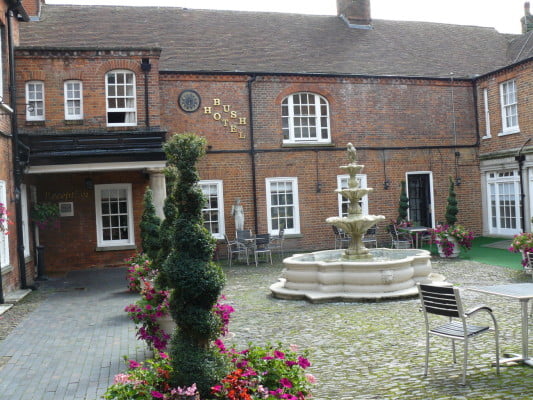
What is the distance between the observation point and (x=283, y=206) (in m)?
19.0

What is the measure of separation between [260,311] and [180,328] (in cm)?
550

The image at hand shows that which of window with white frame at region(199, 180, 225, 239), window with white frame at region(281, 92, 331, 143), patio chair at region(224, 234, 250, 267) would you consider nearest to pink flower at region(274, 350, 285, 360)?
patio chair at region(224, 234, 250, 267)

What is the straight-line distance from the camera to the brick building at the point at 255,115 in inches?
629

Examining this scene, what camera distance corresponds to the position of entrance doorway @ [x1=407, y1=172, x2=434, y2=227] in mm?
20516

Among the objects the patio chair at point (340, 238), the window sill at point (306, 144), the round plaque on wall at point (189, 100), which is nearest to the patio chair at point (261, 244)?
the patio chair at point (340, 238)

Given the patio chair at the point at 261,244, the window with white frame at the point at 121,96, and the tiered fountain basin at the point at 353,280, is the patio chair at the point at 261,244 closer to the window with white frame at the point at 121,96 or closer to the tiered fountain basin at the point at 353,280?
the tiered fountain basin at the point at 353,280

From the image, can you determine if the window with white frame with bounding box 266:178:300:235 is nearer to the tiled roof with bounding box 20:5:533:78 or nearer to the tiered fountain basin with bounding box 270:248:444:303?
the tiled roof with bounding box 20:5:533:78

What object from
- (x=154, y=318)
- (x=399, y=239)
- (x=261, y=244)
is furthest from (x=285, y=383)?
(x=399, y=239)

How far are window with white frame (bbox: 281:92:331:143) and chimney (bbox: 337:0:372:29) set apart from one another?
5724 mm

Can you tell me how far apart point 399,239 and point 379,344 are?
1218cm

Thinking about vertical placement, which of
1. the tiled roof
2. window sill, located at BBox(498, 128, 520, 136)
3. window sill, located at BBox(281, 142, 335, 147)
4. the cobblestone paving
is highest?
the tiled roof

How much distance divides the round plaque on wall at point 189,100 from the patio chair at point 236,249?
4.43 meters

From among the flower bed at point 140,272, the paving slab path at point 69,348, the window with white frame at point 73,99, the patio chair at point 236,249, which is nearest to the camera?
the paving slab path at point 69,348

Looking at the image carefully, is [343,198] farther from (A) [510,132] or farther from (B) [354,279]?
(B) [354,279]
